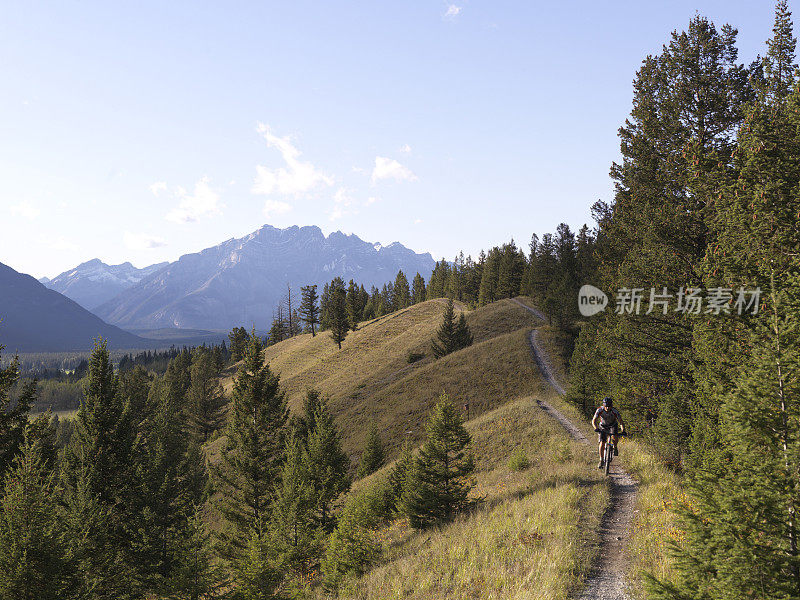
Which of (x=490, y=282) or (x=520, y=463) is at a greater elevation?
(x=490, y=282)

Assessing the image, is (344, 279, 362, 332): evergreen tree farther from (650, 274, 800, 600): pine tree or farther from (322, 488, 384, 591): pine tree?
(650, 274, 800, 600): pine tree

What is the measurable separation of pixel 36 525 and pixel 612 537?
48.4 ft

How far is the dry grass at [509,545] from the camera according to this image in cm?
809

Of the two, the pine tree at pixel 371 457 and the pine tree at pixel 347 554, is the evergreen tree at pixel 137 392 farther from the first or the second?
the pine tree at pixel 347 554

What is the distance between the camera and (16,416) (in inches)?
709

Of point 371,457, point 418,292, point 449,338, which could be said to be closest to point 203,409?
point 449,338

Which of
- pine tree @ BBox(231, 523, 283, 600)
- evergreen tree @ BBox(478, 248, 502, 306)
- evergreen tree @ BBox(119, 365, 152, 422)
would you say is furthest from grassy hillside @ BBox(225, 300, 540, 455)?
evergreen tree @ BBox(119, 365, 152, 422)

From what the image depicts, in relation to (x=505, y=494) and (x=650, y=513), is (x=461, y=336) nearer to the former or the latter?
(x=505, y=494)

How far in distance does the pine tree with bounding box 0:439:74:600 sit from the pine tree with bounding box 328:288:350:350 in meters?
63.0

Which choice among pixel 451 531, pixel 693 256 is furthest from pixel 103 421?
pixel 693 256

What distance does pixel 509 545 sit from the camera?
9.85m

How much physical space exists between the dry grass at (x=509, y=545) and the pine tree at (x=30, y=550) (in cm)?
792

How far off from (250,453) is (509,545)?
1610 cm

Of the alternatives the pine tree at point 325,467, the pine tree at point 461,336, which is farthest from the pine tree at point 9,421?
the pine tree at point 461,336
